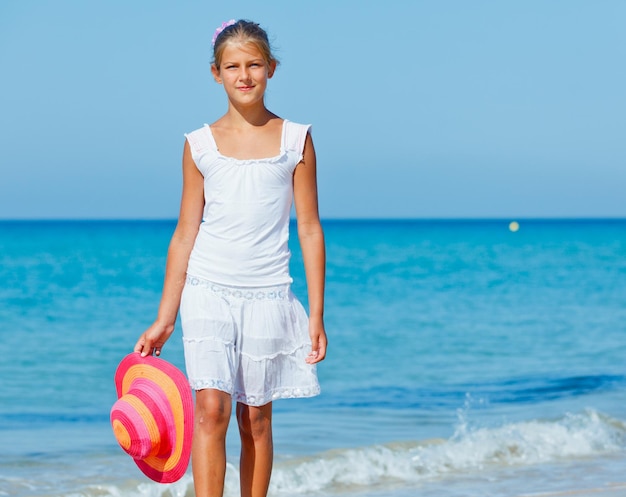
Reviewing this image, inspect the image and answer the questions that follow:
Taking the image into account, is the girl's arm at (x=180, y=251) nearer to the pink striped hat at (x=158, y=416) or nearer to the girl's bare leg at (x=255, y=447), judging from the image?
the pink striped hat at (x=158, y=416)

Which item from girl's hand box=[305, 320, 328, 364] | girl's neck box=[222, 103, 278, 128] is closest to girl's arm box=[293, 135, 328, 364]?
girl's hand box=[305, 320, 328, 364]

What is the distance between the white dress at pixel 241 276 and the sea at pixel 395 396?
221cm

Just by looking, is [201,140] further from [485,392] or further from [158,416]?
[485,392]

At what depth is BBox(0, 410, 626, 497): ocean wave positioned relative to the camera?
5.68 m

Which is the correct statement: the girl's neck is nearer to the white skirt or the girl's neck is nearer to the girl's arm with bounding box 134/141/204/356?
the girl's arm with bounding box 134/141/204/356

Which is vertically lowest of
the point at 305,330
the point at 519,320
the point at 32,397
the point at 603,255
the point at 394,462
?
the point at 603,255

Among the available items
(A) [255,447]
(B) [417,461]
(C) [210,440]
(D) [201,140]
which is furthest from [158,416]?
(B) [417,461]

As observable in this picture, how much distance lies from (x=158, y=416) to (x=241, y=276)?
60 cm

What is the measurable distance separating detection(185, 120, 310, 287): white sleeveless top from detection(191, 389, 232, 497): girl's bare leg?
41cm

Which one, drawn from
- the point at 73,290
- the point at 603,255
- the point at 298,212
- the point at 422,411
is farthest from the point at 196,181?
the point at 603,255

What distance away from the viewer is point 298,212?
363 centimetres

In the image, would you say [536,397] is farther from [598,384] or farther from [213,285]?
[213,285]

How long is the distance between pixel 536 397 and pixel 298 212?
20.7 feet

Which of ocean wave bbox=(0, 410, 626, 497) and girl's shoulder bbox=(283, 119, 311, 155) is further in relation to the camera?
ocean wave bbox=(0, 410, 626, 497)
